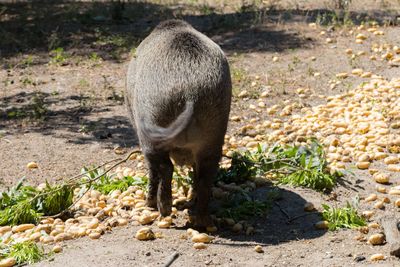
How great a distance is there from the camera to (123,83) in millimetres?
9344

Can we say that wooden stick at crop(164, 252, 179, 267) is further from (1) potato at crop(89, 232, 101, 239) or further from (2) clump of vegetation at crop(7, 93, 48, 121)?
(2) clump of vegetation at crop(7, 93, 48, 121)

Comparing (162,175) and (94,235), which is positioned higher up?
(162,175)

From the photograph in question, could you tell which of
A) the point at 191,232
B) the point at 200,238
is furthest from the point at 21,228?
the point at 200,238

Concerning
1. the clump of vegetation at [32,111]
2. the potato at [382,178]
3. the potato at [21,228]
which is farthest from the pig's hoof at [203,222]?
the clump of vegetation at [32,111]

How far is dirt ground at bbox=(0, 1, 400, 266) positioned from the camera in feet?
15.9

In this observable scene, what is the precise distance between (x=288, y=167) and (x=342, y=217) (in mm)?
997

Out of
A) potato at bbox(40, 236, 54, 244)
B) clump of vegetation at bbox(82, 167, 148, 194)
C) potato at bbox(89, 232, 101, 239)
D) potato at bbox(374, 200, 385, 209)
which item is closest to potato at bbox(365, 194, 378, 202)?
potato at bbox(374, 200, 385, 209)

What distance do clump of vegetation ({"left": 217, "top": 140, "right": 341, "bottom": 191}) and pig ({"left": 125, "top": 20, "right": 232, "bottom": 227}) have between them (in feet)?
2.01

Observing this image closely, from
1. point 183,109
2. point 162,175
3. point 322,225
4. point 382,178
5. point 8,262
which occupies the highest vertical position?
point 183,109

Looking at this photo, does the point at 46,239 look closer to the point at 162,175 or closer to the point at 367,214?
the point at 162,175

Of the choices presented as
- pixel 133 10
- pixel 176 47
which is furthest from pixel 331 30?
pixel 176 47

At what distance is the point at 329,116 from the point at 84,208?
9.99 feet

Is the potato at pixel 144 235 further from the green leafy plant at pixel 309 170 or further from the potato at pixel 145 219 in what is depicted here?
the green leafy plant at pixel 309 170

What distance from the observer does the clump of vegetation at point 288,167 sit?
230 inches
